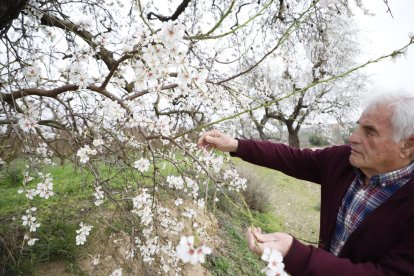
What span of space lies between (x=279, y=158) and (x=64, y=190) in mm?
3549

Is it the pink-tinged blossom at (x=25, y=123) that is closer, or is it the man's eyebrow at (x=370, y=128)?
the man's eyebrow at (x=370, y=128)

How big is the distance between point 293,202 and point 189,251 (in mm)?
9029

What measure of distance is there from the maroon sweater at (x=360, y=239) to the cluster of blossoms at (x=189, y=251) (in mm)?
459

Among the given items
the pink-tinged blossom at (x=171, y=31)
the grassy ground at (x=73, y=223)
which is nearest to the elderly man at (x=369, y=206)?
the grassy ground at (x=73, y=223)

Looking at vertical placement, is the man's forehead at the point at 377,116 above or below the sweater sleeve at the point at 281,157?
above

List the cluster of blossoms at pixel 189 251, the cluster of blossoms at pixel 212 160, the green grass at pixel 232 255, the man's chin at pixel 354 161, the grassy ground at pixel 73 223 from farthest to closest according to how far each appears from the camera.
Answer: the green grass at pixel 232 255 < the grassy ground at pixel 73 223 < the cluster of blossoms at pixel 212 160 < the man's chin at pixel 354 161 < the cluster of blossoms at pixel 189 251

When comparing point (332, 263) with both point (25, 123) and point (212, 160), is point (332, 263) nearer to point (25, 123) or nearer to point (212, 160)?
point (212, 160)

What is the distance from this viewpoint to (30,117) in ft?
5.98

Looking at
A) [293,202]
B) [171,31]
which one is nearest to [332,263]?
[171,31]

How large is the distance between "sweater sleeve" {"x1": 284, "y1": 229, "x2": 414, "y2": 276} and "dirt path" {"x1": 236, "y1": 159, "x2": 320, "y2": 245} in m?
5.21

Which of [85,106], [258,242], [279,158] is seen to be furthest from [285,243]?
[85,106]

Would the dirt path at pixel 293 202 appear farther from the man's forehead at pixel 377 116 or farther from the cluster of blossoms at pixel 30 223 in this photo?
the cluster of blossoms at pixel 30 223

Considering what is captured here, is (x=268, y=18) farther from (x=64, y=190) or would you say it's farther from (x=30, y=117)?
(x=64, y=190)

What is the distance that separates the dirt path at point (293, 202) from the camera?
730cm
